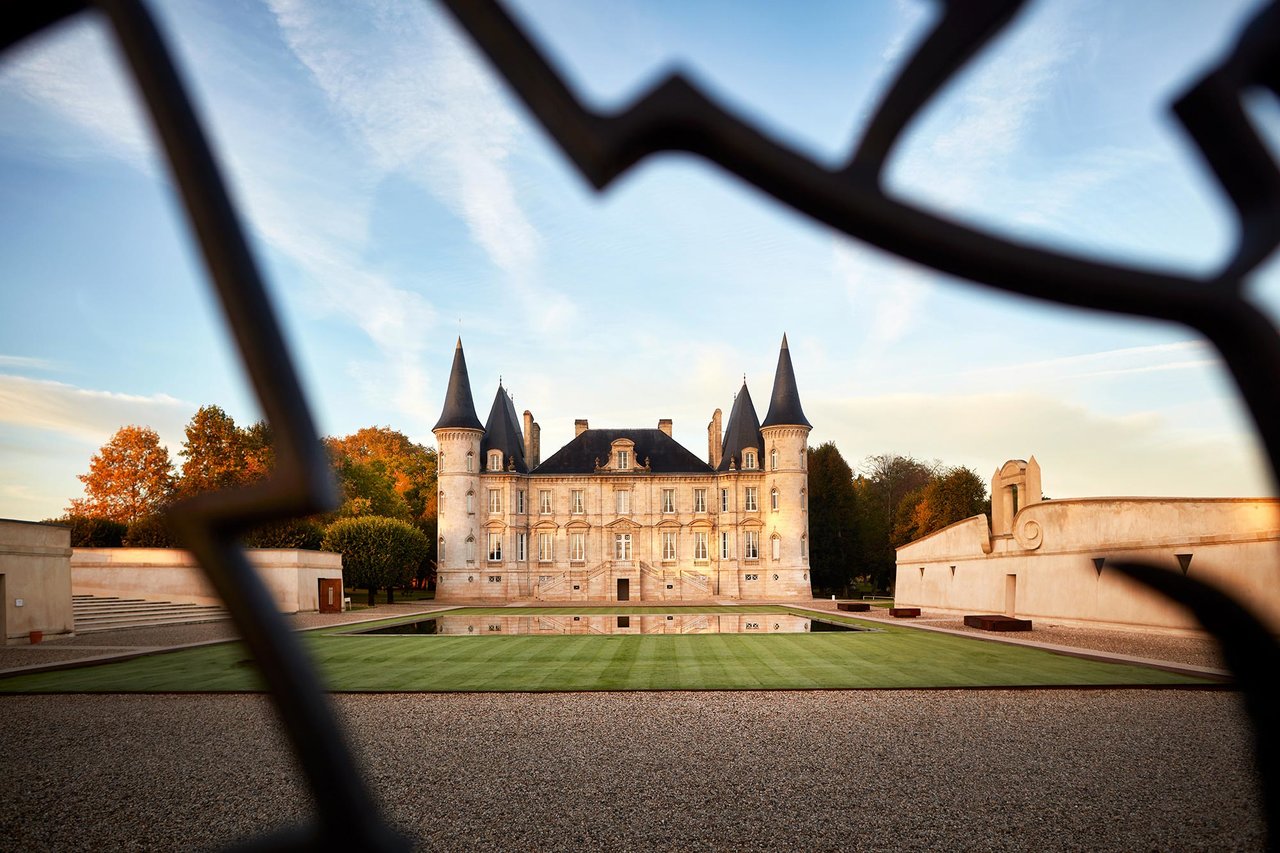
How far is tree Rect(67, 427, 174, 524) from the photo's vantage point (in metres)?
49.3

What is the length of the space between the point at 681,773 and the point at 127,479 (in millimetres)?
51304

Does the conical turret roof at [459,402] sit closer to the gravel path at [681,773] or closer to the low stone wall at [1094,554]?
the low stone wall at [1094,554]

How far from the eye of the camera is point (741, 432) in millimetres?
58188

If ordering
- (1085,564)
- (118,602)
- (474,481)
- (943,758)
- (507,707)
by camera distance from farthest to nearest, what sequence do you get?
(474,481)
(118,602)
(1085,564)
(507,707)
(943,758)

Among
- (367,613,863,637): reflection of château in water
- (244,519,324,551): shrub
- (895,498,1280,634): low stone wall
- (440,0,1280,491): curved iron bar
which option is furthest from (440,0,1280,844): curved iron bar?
(244,519,324,551): shrub

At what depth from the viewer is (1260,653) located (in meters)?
1.47

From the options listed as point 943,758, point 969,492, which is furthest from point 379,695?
point 969,492

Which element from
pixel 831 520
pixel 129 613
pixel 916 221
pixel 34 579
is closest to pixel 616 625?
pixel 34 579

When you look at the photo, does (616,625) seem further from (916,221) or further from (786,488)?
(916,221)

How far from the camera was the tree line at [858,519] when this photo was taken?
57.3m

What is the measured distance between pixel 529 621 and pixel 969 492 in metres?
38.3

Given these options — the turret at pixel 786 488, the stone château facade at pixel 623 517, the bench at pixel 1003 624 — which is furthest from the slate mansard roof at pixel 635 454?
the bench at pixel 1003 624

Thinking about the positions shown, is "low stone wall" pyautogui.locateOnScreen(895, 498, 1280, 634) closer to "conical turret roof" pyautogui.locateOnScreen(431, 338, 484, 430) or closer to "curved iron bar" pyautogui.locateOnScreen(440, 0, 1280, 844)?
"curved iron bar" pyautogui.locateOnScreen(440, 0, 1280, 844)

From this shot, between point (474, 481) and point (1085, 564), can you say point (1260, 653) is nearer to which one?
point (1085, 564)
